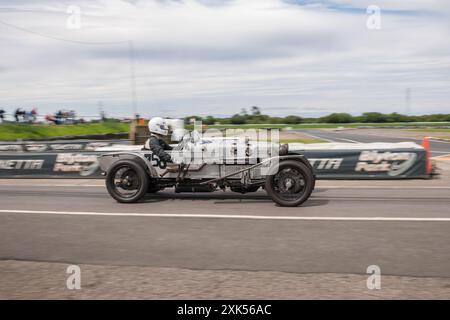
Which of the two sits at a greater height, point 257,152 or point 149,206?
point 257,152

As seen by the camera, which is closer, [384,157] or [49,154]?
[384,157]

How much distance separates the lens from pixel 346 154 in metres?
12.3

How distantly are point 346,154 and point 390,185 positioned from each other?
1564mm

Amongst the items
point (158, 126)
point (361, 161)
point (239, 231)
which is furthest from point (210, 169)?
point (361, 161)

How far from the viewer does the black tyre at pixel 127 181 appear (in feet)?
29.4

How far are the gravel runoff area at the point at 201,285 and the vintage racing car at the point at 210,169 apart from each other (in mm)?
3858

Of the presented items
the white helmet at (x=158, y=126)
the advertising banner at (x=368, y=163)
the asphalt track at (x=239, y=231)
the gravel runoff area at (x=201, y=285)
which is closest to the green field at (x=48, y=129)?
the advertising banner at (x=368, y=163)

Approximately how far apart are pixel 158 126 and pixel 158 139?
0.89 ft

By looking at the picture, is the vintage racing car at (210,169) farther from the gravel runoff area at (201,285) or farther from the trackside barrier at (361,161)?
the gravel runoff area at (201,285)

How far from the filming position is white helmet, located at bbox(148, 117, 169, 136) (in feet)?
30.3

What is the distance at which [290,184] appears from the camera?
836cm

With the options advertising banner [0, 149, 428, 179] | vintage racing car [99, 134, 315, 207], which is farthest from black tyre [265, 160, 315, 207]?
advertising banner [0, 149, 428, 179]
